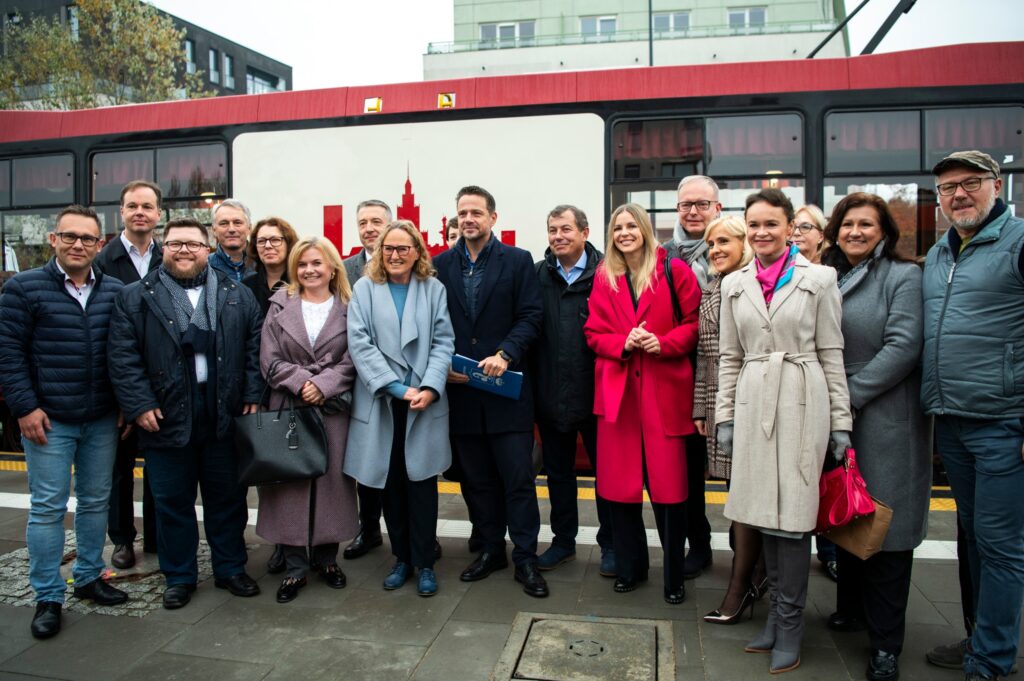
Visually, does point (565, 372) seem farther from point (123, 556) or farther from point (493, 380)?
point (123, 556)

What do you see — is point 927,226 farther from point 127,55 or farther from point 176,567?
point 127,55

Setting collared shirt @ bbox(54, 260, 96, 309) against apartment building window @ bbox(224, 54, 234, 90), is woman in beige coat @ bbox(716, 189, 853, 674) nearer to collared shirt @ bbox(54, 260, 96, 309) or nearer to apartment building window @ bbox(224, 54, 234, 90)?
collared shirt @ bbox(54, 260, 96, 309)

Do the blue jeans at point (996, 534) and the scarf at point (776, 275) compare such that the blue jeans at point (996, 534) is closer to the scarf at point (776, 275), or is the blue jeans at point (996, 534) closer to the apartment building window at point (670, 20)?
the scarf at point (776, 275)

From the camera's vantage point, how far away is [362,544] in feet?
15.1

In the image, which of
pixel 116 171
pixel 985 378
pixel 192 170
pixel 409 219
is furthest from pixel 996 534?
pixel 116 171

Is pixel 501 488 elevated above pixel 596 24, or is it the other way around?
pixel 596 24

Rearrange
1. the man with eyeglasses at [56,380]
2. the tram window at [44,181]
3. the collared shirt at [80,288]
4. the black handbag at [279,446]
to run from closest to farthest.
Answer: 1. the man with eyeglasses at [56,380]
2. the collared shirt at [80,288]
3. the black handbag at [279,446]
4. the tram window at [44,181]

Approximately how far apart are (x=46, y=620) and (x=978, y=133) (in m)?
7.04

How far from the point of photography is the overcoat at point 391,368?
12.9 feet

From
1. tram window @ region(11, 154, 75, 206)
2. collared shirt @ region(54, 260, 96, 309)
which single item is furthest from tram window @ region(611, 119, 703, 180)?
tram window @ region(11, 154, 75, 206)

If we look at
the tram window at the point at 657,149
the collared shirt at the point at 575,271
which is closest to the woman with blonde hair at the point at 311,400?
the collared shirt at the point at 575,271

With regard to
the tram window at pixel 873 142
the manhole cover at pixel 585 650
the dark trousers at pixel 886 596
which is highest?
Result: the tram window at pixel 873 142

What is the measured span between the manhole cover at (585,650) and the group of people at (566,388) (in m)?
0.35

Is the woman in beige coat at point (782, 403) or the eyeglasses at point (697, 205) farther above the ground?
the eyeglasses at point (697, 205)
